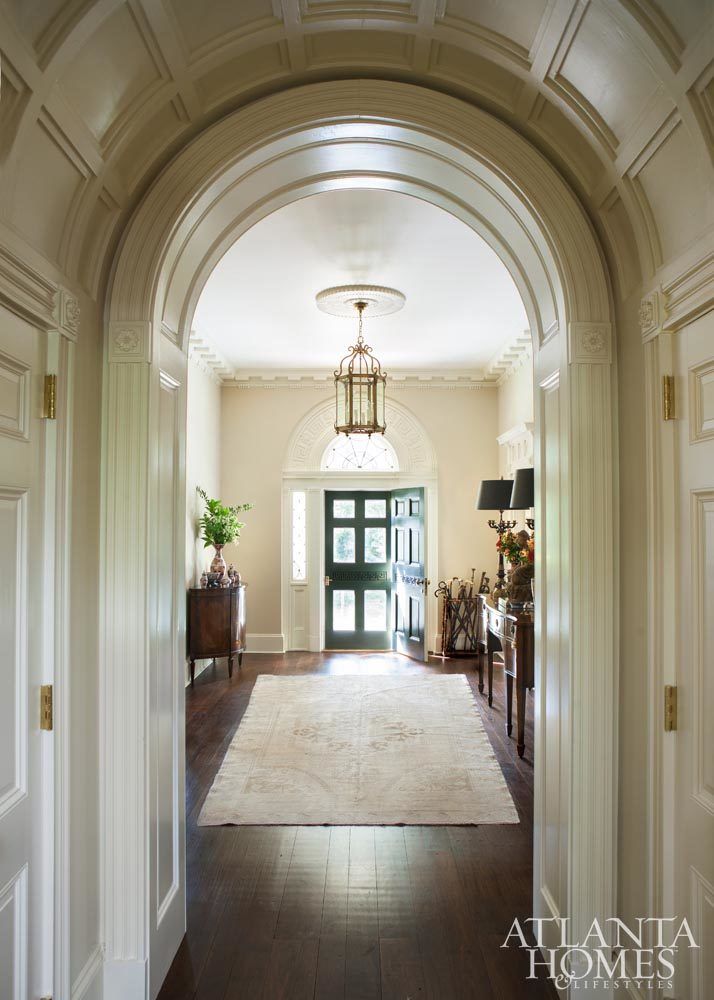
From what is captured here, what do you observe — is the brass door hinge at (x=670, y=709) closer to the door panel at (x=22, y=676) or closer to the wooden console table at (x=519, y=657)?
the door panel at (x=22, y=676)

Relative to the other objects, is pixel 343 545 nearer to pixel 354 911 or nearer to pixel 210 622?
pixel 210 622

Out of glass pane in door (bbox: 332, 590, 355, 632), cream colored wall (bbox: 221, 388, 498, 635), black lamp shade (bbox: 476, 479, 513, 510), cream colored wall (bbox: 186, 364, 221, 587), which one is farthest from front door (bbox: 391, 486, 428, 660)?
cream colored wall (bbox: 186, 364, 221, 587)

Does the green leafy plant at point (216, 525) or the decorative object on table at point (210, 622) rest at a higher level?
the green leafy plant at point (216, 525)

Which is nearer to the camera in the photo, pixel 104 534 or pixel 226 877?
pixel 104 534

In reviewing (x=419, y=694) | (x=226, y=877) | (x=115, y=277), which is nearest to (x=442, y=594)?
(x=419, y=694)

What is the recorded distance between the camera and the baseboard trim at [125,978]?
2145 mm

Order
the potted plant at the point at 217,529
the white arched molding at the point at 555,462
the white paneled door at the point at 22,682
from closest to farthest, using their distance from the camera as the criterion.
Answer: the white paneled door at the point at 22,682
the white arched molding at the point at 555,462
the potted plant at the point at 217,529

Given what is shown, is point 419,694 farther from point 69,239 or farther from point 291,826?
point 69,239

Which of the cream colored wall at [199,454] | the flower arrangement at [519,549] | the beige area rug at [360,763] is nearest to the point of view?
the beige area rug at [360,763]

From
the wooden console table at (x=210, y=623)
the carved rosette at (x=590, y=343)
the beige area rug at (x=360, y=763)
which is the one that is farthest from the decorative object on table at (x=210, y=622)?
the carved rosette at (x=590, y=343)

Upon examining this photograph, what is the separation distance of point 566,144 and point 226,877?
11.0ft

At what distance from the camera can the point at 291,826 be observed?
3.57m

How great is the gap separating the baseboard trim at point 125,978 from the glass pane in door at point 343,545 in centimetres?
659

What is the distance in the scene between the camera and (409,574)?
821cm
